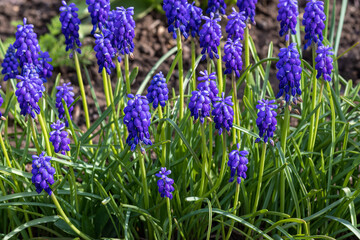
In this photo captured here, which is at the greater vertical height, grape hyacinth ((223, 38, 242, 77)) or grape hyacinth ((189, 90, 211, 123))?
grape hyacinth ((223, 38, 242, 77))

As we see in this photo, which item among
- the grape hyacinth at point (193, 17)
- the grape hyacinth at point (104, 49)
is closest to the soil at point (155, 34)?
the grape hyacinth at point (104, 49)

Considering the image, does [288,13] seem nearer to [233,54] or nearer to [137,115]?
[233,54]

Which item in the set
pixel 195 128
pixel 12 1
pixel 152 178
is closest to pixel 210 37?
pixel 195 128

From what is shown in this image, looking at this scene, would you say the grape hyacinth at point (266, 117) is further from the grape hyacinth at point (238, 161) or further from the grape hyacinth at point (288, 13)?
the grape hyacinth at point (288, 13)

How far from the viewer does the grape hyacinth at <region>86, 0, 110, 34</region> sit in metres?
4.08

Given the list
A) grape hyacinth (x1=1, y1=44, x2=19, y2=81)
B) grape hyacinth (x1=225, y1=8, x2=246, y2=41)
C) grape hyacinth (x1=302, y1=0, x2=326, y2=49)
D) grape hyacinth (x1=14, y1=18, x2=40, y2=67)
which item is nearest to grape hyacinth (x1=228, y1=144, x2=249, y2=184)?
grape hyacinth (x1=225, y1=8, x2=246, y2=41)

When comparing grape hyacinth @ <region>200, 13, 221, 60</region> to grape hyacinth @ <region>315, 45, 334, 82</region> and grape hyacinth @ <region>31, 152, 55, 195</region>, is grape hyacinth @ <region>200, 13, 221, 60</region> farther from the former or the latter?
grape hyacinth @ <region>31, 152, 55, 195</region>

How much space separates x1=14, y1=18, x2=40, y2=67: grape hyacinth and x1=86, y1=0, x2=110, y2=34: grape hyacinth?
0.47 m

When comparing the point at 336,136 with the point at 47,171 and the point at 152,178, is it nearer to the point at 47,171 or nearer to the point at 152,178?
the point at 152,178

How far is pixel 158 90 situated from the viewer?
377 centimetres

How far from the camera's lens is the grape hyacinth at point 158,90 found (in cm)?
375

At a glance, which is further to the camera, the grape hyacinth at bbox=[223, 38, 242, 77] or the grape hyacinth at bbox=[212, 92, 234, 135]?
the grape hyacinth at bbox=[223, 38, 242, 77]

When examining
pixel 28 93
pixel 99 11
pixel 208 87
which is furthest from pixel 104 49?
pixel 208 87

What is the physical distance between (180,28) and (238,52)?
0.48 metres
